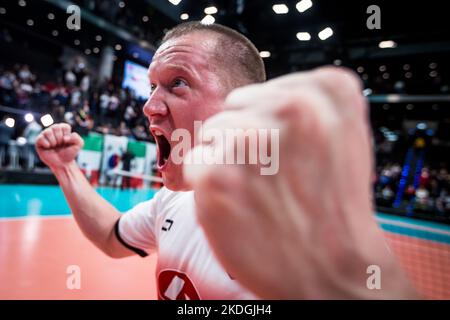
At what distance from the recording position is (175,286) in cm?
116

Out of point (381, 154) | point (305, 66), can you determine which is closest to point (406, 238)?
point (305, 66)

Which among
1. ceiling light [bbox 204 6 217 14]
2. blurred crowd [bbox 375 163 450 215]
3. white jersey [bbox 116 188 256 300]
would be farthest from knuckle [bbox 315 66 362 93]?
blurred crowd [bbox 375 163 450 215]

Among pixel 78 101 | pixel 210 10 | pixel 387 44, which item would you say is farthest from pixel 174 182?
pixel 387 44

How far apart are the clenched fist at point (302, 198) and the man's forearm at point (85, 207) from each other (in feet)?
4.73

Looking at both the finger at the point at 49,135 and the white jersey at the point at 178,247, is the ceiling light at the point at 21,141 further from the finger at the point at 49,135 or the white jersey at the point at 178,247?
the white jersey at the point at 178,247

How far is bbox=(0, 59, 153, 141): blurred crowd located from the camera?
360 inches

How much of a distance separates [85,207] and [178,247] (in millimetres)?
706

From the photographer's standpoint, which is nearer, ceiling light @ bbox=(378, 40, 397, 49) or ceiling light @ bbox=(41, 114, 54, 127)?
ceiling light @ bbox=(41, 114, 54, 127)

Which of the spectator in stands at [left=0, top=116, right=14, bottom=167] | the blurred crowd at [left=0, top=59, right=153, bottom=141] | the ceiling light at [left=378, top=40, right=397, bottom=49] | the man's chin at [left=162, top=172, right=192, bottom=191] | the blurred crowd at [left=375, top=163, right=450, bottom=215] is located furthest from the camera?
the blurred crowd at [left=375, top=163, right=450, bottom=215]

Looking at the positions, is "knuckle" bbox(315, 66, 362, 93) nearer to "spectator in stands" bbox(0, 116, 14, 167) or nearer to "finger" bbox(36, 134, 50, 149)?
"finger" bbox(36, 134, 50, 149)

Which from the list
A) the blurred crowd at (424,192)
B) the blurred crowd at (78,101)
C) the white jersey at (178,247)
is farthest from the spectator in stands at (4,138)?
the blurred crowd at (424,192)

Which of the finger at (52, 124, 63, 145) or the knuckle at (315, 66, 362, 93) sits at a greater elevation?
the finger at (52, 124, 63, 145)

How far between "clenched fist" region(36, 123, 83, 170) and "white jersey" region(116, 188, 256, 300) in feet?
1.42

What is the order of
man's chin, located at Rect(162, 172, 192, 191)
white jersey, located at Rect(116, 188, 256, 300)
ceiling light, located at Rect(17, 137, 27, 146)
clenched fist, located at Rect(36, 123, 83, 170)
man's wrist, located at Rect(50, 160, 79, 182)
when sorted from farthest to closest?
ceiling light, located at Rect(17, 137, 27, 146)
man's wrist, located at Rect(50, 160, 79, 182)
clenched fist, located at Rect(36, 123, 83, 170)
man's chin, located at Rect(162, 172, 192, 191)
white jersey, located at Rect(116, 188, 256, 300)
